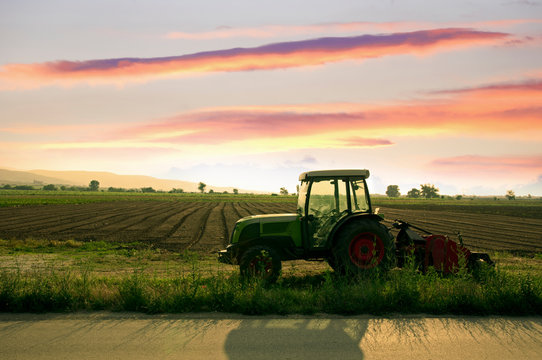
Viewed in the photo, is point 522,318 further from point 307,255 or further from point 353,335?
point 307,255

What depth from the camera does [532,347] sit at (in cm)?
441

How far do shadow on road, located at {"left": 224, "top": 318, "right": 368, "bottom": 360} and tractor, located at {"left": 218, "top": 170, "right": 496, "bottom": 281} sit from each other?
7.62 feet

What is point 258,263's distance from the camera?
7.30m

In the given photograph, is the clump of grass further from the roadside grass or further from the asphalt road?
the asphalt road

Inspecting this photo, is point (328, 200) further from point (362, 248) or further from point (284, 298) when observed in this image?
point (284, 298)

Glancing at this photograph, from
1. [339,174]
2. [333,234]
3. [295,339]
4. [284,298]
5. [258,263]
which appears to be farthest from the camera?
[339,174]

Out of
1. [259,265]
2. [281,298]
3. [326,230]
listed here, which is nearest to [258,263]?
[259,265]

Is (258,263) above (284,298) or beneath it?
above

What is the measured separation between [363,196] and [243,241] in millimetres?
2837

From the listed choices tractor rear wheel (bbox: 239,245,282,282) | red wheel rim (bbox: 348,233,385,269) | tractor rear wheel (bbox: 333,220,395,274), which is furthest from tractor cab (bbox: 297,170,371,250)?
tractor rear wheel (bbox: 239,245,282,282)

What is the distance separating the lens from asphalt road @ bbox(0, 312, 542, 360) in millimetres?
4223

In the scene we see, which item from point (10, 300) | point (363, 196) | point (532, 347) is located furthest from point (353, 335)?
point (10, 300)

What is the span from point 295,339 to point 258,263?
279 cm

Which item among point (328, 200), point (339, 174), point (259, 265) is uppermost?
point (339, 174)
